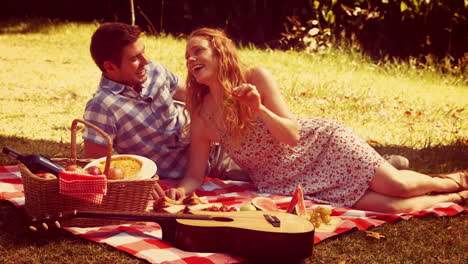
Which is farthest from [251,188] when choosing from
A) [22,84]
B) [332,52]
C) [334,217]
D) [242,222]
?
[332,52]

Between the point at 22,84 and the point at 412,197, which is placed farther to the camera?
the point at 22,84

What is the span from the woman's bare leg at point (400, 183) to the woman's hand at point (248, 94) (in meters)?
0.95

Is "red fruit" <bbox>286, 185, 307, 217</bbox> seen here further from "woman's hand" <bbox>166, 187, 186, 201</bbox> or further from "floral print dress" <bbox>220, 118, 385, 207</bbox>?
"woman's hand" <bbox>166, 187, 186, 201</bbox>

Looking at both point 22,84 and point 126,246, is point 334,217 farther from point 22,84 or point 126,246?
point 22,84

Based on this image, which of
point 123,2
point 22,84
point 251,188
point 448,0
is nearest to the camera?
point 251,188

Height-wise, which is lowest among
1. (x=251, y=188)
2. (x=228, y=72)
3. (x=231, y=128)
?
(x=251, y=188)

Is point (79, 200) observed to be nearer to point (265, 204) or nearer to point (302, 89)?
point (265, 204)

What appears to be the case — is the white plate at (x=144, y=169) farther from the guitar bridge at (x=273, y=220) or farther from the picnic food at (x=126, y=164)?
the guitar bridge at (x=273, y=220)

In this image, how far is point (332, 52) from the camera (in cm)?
877

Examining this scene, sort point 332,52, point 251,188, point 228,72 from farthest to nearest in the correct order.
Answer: point 332,52 < point 251,188 < point 228,72

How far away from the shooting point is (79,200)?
3039 millimetres

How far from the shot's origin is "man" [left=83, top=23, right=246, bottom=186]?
150 inches

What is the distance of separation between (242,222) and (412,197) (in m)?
1.36

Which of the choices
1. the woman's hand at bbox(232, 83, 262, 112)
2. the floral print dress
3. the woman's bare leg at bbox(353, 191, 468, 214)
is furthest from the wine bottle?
the woman's bare leg at bbox(353, 191, 468, 214)
